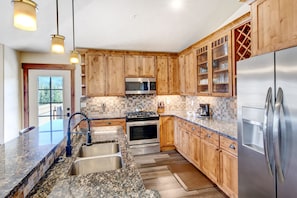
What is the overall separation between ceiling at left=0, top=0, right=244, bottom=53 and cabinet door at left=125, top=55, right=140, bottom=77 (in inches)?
11.9

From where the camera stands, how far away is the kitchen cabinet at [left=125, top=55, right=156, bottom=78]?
4.50m

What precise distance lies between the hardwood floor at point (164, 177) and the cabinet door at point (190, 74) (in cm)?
154

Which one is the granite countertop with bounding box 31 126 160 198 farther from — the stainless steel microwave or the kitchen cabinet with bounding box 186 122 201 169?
the stainless steel microwave

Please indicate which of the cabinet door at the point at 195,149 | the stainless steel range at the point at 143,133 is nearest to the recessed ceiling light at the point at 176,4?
the cabinet door at the point at 195,149

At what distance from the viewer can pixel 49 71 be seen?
441 centimetres

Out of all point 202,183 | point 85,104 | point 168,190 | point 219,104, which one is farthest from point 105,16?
point 202,183

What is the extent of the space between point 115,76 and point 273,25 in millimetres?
3409

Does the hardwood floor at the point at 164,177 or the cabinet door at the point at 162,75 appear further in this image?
the cabinet door at the point at 162,75

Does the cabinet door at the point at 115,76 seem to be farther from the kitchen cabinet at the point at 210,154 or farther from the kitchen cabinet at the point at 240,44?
the kitchen cabinet at the point at 240,44

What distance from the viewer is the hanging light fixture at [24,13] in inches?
42.8

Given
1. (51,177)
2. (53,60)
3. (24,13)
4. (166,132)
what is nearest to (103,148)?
(51,177)

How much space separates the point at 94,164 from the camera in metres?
1.53

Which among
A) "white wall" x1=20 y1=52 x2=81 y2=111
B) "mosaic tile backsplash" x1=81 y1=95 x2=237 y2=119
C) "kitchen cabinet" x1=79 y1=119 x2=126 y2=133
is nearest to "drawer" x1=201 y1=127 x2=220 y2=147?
"mosaic tile backsplash" x1=81 y1=95 x2=237 y2=119

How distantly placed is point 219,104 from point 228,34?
1.38 meters
